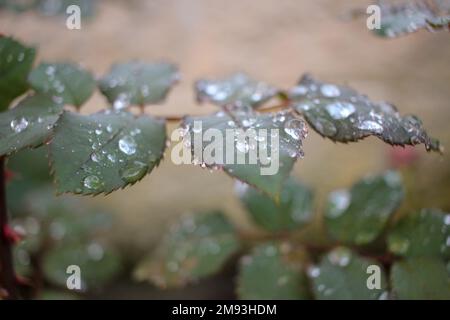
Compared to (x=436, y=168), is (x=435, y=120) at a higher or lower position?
higher

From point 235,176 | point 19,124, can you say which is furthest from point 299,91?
point 19,124

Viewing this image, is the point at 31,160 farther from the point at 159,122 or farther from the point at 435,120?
the point at 435,120

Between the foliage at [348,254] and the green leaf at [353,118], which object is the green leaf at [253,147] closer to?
the green leaf at [353,118]

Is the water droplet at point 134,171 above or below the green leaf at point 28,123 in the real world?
below

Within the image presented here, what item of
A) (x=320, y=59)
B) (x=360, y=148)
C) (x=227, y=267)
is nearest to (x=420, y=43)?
(x=320, y=59)

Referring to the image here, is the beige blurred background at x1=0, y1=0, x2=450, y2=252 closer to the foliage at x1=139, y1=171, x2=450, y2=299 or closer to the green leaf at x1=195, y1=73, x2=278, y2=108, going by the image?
the foliage at x1=139, y1=171, x2=450, y2=299

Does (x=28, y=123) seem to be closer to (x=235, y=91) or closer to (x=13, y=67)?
(x=13, y=67)

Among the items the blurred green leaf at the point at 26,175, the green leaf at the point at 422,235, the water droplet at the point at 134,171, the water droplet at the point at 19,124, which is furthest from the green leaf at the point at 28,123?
the blurred green leaf at the point at 26,175
